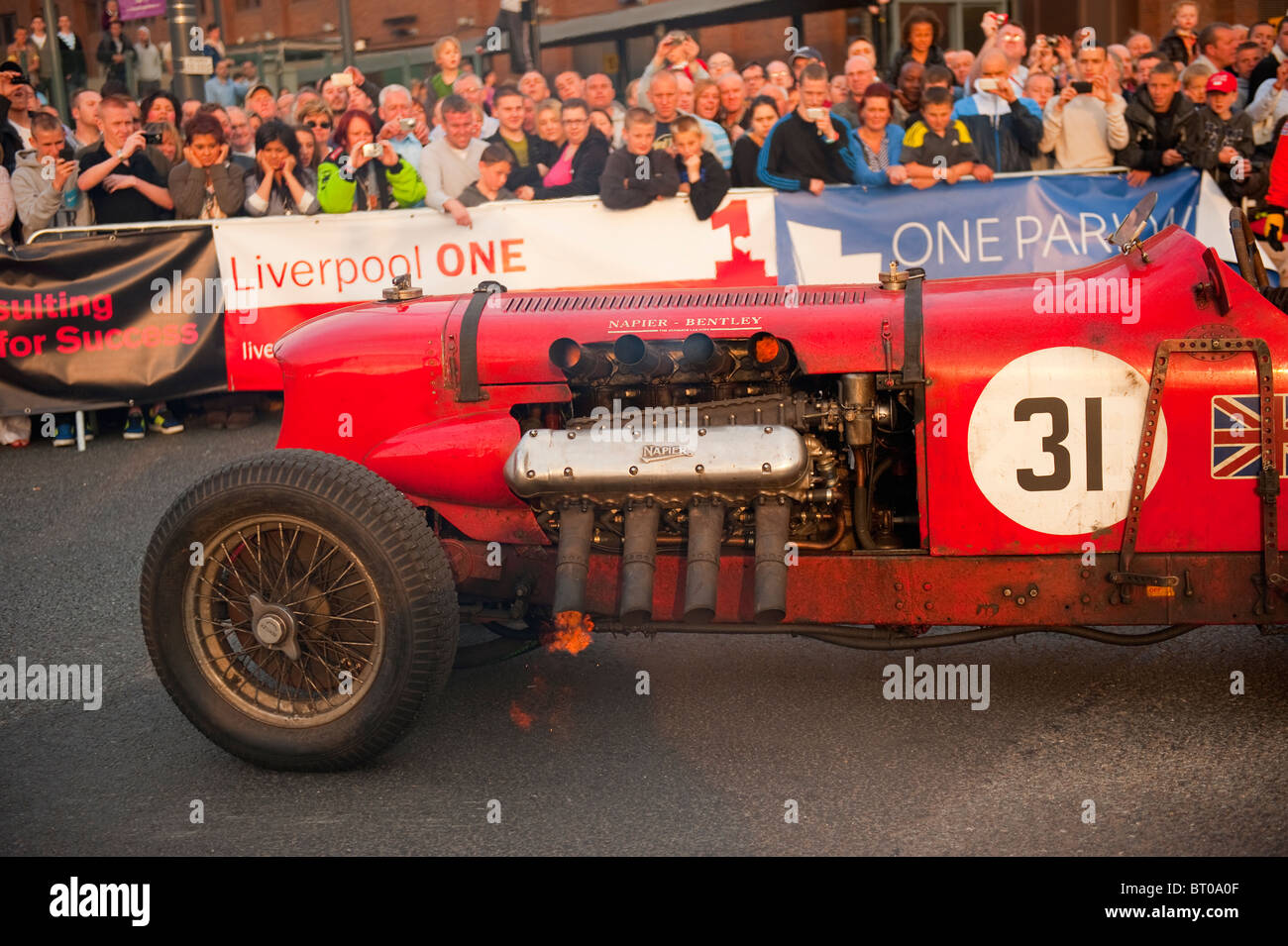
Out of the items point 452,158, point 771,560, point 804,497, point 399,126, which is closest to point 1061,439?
point 804,497

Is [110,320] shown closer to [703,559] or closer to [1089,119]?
[703,559]

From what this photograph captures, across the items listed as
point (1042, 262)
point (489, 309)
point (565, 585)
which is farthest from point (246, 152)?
point (565, 585)

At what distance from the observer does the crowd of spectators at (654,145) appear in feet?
29.9

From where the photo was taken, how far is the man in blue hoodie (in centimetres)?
964

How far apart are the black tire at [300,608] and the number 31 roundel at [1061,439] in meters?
1.67

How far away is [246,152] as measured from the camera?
10953 millimetres

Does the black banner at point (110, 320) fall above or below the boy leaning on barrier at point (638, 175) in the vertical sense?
below

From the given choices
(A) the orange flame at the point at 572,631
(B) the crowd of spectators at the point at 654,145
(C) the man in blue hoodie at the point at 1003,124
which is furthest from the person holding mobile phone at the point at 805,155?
(A) the orange flame at the point at 572,631

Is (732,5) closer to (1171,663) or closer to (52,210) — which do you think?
(52,210)

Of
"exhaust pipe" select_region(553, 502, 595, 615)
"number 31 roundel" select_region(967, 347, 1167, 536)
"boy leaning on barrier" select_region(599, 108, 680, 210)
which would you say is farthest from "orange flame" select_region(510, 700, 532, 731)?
"boy leaning on barrier" select_region(599, 108, 680, 210)

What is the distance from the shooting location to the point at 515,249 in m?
9.25

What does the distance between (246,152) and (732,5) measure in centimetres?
651

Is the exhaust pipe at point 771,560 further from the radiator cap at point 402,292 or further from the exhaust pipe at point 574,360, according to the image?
the radiator cap at point 402,292

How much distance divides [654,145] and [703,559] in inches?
214
